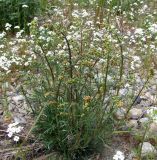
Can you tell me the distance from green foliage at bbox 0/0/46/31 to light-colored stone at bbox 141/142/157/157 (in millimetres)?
2627

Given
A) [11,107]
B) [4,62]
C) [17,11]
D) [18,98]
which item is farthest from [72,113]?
[17,11]

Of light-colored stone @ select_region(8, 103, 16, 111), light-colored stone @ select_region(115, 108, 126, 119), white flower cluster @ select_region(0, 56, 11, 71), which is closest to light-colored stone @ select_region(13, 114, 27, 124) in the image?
light-colored stone @ select_region(8, 103, 16, 111)

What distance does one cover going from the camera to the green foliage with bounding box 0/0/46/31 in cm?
562

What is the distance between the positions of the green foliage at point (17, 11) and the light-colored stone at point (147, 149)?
2627mm

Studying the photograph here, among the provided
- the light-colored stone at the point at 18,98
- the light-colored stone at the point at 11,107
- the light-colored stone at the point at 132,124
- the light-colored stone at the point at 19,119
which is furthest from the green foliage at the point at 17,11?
the light-colored stone at the point at 132,124

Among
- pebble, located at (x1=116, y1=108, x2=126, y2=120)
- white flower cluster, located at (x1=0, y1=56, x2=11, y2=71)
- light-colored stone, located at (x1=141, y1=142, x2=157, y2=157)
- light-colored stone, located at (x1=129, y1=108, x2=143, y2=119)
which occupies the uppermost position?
white flower cluster, located at (x1=0, y1=56, x2=11, y2=71)

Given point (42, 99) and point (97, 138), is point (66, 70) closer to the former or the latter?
point (42, 99)

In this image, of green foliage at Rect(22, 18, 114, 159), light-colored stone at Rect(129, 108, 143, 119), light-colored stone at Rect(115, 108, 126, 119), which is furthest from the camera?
light-colored stone at Rect(129, 108, 143, 119)

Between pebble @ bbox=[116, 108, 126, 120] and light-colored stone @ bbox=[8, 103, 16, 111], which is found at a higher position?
pebble @ bbox=[116, 108, 126, 120]

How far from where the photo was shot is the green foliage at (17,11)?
562 cm

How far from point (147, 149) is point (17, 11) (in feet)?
9.59

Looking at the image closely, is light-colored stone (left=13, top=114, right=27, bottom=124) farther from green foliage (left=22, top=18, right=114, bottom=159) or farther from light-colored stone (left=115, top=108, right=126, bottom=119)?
light-colored stone (left=115, top=108, right=126, bottom=119)

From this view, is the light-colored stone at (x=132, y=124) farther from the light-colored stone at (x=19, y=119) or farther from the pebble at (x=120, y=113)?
the light-colored stone at (x=19, y=119)

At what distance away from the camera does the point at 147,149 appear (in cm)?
355
